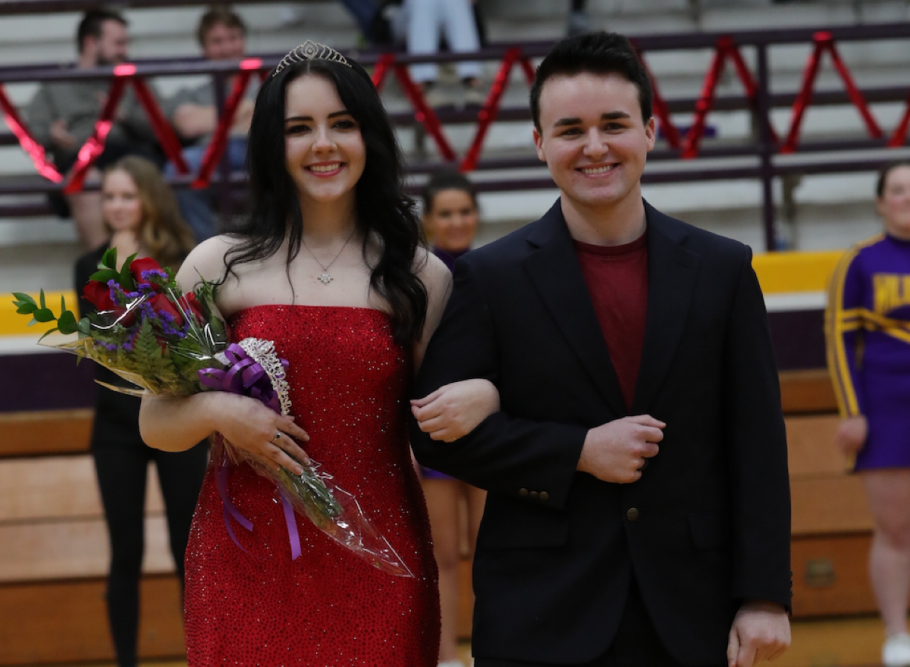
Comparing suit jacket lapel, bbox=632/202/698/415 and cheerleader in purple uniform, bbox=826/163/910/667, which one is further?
cheerleader in purple uniform, bbox=826/163/910/667

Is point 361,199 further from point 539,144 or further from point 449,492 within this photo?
point 449,492

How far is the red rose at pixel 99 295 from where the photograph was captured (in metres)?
2.05

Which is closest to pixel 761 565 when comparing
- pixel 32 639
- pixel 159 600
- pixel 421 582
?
pixel 421 582

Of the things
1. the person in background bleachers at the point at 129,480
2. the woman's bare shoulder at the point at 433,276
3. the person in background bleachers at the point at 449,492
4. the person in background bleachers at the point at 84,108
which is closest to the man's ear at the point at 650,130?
the woman's bare shoulder at the point at 433,276

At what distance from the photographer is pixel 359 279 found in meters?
2.26

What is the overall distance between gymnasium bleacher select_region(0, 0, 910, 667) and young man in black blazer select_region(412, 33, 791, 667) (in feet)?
8.26

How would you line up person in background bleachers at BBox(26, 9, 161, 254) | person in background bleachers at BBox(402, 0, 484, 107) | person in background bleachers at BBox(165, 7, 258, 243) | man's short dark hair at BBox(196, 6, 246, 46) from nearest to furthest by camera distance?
1. person in background bleachers at BBox(165, 7, 258, 243)
2. person in background bleachers at BBox(26, 9, 161, 254)
3. man's short dark hair at BBox(196, 6, 246, 46)
4. person in background bleachers at BBox(402, 0, 484, 107)

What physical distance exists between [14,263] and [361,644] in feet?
16.4

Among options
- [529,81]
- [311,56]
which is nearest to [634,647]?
[311,56]

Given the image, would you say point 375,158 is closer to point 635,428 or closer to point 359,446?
point 359,446

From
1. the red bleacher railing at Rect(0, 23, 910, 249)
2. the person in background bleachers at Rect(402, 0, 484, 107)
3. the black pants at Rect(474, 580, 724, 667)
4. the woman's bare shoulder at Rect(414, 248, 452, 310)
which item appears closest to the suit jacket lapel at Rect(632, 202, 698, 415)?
the black pants at Rect(474, 580, 724, 667)

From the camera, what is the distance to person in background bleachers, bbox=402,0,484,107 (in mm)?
6527

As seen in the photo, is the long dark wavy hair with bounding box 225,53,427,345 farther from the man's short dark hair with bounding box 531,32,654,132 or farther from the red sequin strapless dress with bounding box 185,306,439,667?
the man's short dark hair with bounding box 531,32,654,132

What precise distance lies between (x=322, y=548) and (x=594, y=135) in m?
0.90
